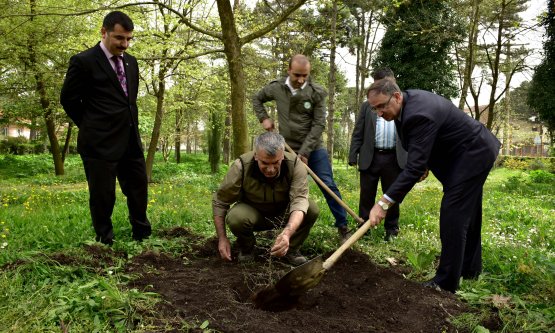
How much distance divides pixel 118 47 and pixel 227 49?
9.99 feet

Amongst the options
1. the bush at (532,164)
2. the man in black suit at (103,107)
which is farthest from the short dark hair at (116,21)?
the bush at (532,164)

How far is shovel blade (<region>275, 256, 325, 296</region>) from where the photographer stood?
116 inches

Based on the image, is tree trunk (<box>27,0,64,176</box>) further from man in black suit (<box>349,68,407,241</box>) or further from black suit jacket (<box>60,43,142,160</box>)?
man in black suit (<box>349,68,407,241</box>)

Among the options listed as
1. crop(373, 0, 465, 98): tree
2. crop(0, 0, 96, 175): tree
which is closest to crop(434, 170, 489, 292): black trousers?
crop(0, 0, 96, 175): tree

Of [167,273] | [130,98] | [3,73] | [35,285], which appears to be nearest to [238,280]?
[167,273]

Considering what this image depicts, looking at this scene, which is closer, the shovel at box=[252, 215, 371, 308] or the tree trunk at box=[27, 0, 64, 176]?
the shovel at box=[252, 215, 371, 308]

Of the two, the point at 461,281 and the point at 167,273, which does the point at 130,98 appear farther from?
the point at 461,281

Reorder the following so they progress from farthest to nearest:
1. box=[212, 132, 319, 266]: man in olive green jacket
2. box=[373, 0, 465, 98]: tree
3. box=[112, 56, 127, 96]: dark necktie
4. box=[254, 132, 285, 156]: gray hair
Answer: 1. box=[373, 0, 465, 98]: tree
2. box=[112, 56, 127, 96]: dark necktie
3. box=[212, 132, 319, 266]: man in olive green jacket
4. box=[254, 132, 285, 156]: gray hair

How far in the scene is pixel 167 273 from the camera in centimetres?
344

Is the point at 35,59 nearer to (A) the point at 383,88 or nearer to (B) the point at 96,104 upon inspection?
(B) the point at 96,104

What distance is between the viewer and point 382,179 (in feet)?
16.0

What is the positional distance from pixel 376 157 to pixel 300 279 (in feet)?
7.45

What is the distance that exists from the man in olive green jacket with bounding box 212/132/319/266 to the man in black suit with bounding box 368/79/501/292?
71cm

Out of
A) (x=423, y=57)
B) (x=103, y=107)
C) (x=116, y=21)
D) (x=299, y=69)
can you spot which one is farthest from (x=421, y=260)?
(x=423, y=57)
